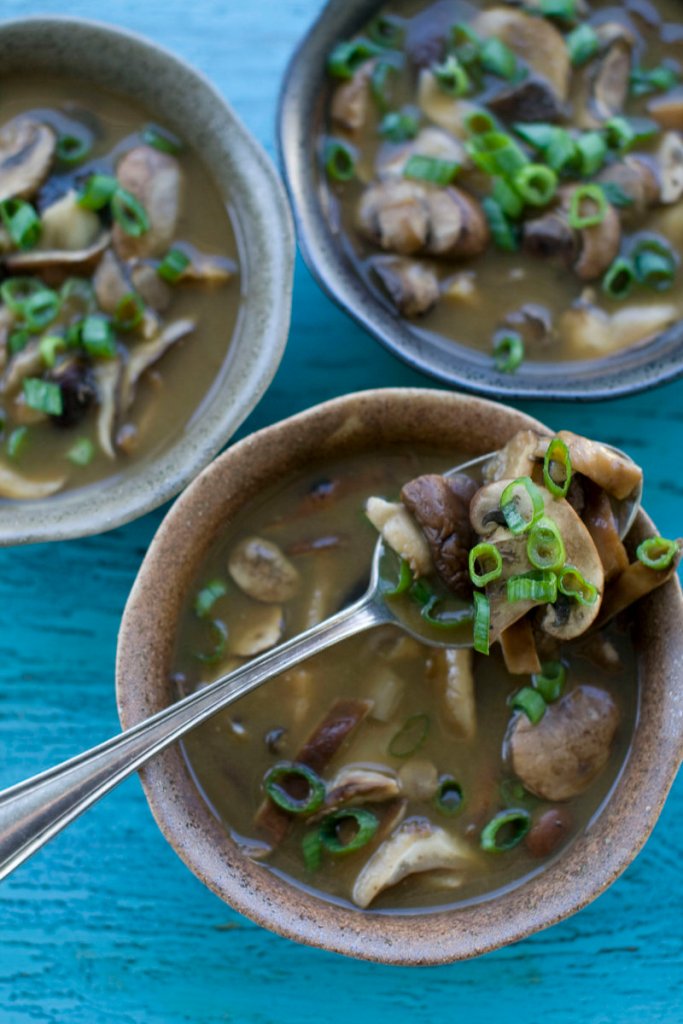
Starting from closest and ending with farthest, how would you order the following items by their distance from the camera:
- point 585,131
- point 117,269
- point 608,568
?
point 608,568, point 117,269, point 585,131

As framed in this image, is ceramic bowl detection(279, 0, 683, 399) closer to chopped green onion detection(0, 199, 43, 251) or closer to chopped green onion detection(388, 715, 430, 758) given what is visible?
chopped green onion detection(0, 199, 43, 251)

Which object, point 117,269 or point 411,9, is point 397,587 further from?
point 411,9

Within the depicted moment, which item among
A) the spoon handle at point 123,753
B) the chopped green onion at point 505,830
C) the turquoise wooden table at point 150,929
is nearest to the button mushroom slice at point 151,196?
the turquoise wooden table at point 150,929

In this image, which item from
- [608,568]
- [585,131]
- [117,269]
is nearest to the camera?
[608,568]

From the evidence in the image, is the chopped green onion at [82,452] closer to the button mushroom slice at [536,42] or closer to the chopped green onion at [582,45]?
the button mushroom slice at [536,42]

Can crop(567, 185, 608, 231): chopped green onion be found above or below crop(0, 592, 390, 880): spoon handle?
above

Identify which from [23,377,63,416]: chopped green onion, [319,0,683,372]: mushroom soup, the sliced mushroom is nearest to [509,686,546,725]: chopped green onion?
[319,0,683,372]: mushroom soup

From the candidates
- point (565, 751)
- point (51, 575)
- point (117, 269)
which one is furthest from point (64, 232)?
point (565, 751)
